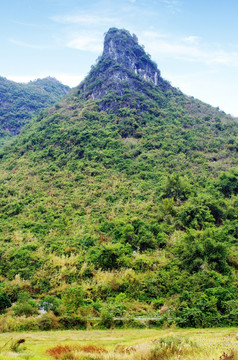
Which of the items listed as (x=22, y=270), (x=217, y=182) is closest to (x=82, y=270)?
(x=22, y=270)

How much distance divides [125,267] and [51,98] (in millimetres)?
74058

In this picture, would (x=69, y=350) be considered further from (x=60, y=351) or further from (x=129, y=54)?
(x=129, y=54)

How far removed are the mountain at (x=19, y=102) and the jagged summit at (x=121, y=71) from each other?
2110 cm

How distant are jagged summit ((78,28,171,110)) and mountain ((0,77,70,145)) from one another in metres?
21.1

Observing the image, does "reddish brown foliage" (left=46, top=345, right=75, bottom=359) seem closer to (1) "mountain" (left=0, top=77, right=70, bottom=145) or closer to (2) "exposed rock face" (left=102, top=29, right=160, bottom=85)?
(2) "exposed rock face" (left=102, top=29, right=160, bottom=85)

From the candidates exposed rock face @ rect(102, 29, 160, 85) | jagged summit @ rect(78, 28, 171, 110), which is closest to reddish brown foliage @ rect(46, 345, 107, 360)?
jagged summit @ rect(78, 28, 171, 110)

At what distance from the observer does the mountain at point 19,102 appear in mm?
58750

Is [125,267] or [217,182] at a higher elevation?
[217,182]

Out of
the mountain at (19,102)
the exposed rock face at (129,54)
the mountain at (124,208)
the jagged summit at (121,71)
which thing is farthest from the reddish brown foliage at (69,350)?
the mountain at (19,102)

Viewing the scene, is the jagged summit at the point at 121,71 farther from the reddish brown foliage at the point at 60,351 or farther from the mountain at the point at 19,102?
the reddish brown foliage at the point at 60,351

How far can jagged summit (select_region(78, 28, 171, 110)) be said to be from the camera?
42500 mm

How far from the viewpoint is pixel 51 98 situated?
7700 cm

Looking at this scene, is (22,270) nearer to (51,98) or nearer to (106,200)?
(106,200)

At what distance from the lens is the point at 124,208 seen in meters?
20.3
